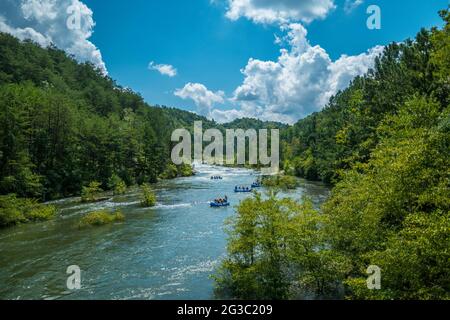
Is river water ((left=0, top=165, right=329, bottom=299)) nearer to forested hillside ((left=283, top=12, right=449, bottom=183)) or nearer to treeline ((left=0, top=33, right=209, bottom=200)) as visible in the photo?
treeline ((left=0, top=33, right=209, bottom=200))

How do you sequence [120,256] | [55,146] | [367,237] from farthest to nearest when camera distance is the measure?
1. [55,146]
2. [120,256]
3. [367,237]

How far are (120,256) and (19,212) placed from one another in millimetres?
17860

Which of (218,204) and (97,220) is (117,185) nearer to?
(218,204)

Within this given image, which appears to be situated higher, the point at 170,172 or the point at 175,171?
the point at 175,171

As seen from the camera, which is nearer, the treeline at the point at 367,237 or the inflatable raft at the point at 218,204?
the treeline at the point at 367,237

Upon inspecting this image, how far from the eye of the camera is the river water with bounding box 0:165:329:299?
66.2ft

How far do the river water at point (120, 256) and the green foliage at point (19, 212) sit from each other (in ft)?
5.07

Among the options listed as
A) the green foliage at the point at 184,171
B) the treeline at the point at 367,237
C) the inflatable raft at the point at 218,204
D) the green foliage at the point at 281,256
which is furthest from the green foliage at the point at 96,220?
the green foliage at the point at 184,171

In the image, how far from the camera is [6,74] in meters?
99.9

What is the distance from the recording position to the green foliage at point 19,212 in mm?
36125

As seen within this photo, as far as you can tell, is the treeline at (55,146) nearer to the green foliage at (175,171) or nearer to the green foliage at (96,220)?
the green foliage at (175,171)

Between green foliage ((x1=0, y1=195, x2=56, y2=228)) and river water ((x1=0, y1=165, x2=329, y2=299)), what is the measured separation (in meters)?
1.55

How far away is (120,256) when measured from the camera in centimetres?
2625

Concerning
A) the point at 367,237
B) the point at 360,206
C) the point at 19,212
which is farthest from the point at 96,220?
the point at 367,237
